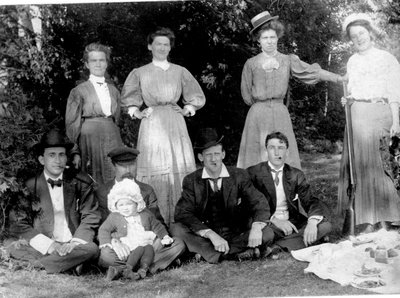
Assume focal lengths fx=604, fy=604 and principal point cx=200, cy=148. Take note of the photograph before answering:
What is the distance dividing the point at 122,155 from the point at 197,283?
1334mm

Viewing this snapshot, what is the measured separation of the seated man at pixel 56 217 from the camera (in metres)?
5.01

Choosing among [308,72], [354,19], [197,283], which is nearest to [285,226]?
[197,283]

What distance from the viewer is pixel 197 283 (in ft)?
16.1

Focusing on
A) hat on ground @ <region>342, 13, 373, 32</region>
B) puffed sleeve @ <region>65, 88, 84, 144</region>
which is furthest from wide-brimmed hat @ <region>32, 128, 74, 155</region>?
hat on ground @ <region>342, 13, 373, 32</region>

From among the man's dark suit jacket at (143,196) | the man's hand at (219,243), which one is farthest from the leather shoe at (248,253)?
the man's dark suit jacket at (143,196)

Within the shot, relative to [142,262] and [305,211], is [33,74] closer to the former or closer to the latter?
[142,262]

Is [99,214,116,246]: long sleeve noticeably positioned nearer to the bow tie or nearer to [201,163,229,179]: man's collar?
the bow tie

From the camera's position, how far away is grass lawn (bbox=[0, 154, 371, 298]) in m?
4.75

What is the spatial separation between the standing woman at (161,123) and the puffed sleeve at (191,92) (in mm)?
58

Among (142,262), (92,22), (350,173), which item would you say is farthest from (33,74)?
(350,173)

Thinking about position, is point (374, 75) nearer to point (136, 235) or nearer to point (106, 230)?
point (136, 235)

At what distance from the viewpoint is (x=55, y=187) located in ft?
17.3

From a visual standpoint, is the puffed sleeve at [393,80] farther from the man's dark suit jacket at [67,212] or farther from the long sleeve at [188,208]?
the man's dark suit jacket at [67,212]

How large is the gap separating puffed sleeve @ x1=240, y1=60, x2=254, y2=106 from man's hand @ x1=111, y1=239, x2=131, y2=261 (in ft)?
6.60
